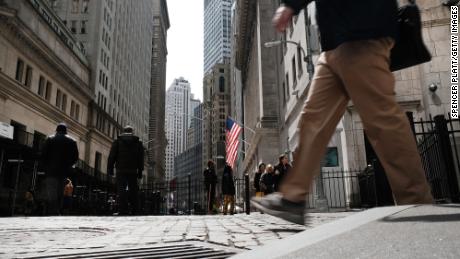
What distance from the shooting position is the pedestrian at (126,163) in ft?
35.0

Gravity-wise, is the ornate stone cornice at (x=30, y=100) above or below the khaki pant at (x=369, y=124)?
above

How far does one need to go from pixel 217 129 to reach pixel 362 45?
453ft

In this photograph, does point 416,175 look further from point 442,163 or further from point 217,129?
point 217,129

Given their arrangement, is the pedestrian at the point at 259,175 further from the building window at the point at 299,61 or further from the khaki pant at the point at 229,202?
the building window at the point at 299,61

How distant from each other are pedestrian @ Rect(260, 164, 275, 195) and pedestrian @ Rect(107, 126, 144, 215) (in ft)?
16.1

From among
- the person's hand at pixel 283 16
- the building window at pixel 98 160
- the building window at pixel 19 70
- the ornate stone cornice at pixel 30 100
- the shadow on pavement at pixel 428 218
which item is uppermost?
the building window at pixel 19 70

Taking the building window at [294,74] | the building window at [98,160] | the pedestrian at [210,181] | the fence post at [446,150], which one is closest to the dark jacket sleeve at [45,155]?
the pedestrian at [210,181]

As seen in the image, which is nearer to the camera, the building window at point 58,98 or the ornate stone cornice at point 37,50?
the ornate stone cornice at point 37,50

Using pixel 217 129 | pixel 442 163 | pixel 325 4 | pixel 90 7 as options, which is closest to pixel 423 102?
pixel 442 163

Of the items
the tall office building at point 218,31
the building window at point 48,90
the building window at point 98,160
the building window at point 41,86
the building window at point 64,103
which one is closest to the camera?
the building window at point 41,86

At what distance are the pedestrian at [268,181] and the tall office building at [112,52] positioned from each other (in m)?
39.4

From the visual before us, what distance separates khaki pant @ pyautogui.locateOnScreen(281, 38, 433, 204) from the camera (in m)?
Result: 3.08

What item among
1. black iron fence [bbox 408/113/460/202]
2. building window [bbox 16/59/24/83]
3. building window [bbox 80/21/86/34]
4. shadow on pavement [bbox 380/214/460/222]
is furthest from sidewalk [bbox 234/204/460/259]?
building window [bbox 80/21/86/34]

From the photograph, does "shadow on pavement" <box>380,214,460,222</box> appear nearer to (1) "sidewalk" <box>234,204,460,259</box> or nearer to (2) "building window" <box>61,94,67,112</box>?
(1) "sidewalk" <box>234,204,460,259</box>
